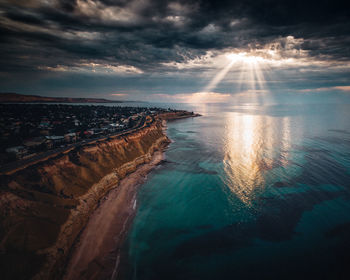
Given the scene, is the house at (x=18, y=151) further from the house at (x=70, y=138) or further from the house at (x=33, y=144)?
the house at (x=70, y=138)

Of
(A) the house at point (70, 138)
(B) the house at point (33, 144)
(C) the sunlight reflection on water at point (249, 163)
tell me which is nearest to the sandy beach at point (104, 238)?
(C) the sunlight reflection on water at point (249, 163)

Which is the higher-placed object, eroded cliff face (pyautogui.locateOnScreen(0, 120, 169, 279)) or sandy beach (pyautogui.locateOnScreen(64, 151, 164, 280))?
eroded cliff face (pyautogui.locateOnScreen(0, 120, 169, 279))

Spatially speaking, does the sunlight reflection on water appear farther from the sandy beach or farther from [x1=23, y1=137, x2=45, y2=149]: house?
[x1=23, y1=137, x2=45, y2=149]: house

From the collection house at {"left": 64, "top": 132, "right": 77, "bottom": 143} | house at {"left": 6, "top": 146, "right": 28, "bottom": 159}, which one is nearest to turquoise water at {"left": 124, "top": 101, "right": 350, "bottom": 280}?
house at {"left": 6, "top": 146, "right": 28, "bottom": 159}

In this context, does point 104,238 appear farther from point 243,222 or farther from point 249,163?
point 249,163

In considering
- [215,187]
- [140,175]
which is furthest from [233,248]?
[140,175]

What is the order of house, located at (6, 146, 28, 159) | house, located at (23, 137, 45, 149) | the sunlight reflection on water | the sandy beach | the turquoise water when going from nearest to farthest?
the sandy beach
the turquoise water
the sunlight reflection on water
house, located at (6, 146, 28, 159)
house, located at (23, 137, 45, 149)

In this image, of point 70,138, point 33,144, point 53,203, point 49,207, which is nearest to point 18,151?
point 33,144
